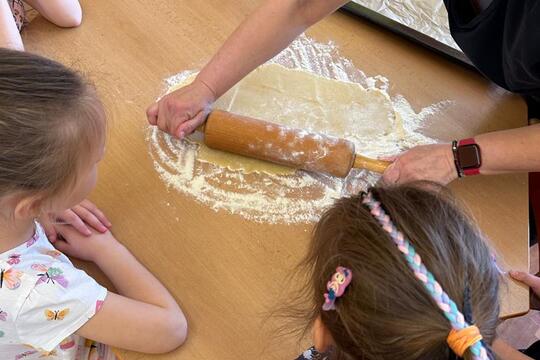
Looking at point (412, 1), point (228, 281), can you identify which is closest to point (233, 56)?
point (228, 281)

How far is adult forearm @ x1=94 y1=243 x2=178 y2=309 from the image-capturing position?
0.96m

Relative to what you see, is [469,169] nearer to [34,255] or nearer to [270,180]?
[270,180]

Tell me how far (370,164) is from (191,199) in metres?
0.38

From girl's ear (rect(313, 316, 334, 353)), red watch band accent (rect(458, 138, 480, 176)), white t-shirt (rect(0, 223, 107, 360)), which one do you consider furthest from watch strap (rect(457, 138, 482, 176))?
white t-shirt (rect(0, 223, 107, 360))

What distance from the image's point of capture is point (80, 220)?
1040 millimetres

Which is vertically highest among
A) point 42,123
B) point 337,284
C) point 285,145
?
point 42,123

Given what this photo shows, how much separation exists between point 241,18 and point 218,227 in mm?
614

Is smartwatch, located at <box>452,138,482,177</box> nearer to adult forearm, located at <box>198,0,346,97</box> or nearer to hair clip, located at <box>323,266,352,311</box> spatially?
adult forearm, located at <box>198,0,346,97</box>

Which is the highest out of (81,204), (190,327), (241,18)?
(241,18)

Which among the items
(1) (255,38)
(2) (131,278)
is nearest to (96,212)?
(2) (131,278)

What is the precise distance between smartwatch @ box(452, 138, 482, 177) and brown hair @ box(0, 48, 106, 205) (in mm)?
711

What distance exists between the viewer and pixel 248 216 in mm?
1088

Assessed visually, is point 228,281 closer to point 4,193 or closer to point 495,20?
point 4,193

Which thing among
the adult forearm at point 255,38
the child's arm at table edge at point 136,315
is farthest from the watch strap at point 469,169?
the child's arm at table edge at point 136,315
